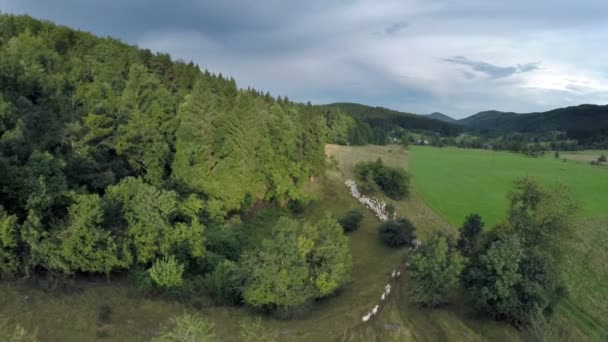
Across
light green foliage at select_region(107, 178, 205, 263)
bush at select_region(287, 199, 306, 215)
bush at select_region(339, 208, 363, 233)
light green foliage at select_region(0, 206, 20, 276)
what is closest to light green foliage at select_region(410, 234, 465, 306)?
light green foliage at select_region(107, 178, 205, 263)

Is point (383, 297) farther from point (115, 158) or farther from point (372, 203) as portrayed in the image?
point (115, 158)

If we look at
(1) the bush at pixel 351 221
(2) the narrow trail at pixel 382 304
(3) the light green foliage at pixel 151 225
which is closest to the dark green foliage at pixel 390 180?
(1) the bush at pixel 351 221

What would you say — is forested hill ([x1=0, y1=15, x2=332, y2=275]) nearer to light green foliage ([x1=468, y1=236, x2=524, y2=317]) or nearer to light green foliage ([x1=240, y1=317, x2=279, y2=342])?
light green foliage ([x1=240, y1=317, x2=279, y2=342])

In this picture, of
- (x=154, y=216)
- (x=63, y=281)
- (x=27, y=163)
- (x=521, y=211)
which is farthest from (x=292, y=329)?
(x=521, y=211)

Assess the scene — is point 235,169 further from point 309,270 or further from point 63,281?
point 63,281

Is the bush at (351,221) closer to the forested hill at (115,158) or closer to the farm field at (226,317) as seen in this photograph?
the forested hill at (115,158)

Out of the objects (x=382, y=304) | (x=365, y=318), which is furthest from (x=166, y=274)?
(x=382, y=304)

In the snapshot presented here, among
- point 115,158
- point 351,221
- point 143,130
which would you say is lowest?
point 351,221
